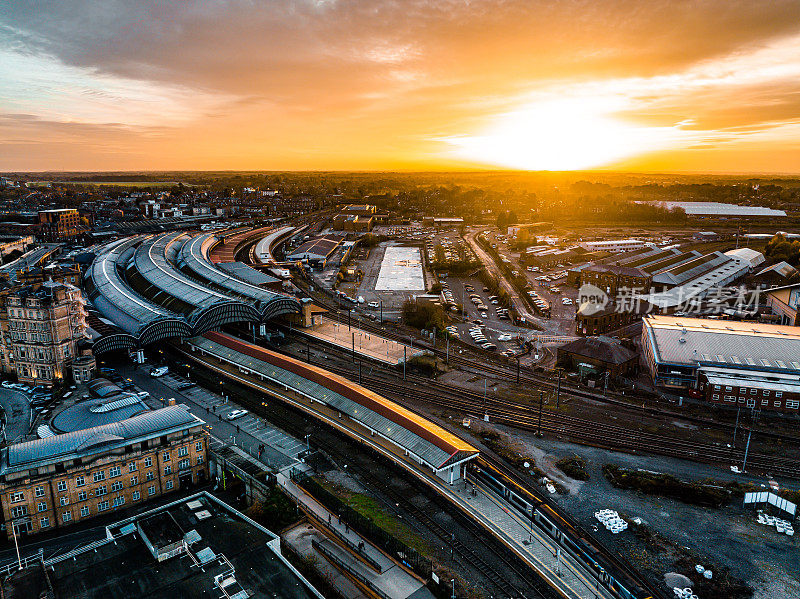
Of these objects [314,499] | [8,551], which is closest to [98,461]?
[8,551]

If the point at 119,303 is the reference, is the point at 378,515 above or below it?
below

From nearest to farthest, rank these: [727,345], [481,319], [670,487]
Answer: [670,487], [727,345], [481,319]

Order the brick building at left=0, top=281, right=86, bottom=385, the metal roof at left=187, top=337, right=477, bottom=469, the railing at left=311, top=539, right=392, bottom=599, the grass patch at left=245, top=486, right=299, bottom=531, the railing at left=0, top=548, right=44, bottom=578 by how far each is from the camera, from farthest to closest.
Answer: the brick building at left=0, top=281, right=86, bottom=385
the metal roof at left=187, top=337, right=477, bottom=469
the grass patch at left=245, top=486, right=299, bottom=531
the railing at left=311, top=539, right=392, bottom=599
the railing at left=0, top=548, right=44, bottom=578

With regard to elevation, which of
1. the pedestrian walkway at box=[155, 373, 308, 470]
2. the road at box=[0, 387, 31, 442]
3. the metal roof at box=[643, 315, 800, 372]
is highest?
the metal roof at box=[643, 315, 800, 372]

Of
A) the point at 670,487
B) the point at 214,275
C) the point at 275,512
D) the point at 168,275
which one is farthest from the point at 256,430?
the point at 214,275

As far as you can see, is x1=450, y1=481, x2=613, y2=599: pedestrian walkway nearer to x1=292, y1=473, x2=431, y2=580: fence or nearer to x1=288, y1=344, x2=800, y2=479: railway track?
x1=292, y1=473, x2=431, y2=580: fence

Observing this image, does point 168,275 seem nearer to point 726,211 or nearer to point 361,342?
point 361,342

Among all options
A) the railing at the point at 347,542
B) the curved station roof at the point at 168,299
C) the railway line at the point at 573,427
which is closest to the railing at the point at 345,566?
the railing at the point at 347,542

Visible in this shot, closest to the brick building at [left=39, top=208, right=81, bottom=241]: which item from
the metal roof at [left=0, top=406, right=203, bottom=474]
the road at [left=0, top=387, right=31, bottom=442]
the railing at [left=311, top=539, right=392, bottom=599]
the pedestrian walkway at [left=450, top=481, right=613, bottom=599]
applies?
the road at [left=0, top=387, right=31, bottom=442]
